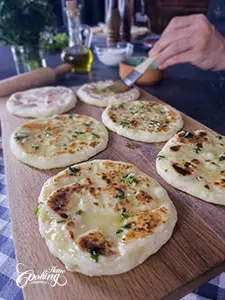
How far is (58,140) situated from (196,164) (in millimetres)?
934

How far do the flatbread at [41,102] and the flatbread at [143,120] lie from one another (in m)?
0.38

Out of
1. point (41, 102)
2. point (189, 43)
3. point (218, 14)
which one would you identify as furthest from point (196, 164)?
point (218, 14)

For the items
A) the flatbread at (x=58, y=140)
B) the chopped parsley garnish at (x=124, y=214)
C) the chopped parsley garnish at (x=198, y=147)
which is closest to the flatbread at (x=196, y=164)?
the chopped parsley garnish at (x=198, y=147)

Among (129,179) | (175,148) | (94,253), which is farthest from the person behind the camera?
(175,148)

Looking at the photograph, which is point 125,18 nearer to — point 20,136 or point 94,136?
point 94,136

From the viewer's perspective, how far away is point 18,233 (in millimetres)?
1396

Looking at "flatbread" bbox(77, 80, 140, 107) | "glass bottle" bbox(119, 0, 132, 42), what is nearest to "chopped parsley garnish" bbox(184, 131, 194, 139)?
"flatbread" bbox(77, 80, 140, 107)

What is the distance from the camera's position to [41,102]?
2.54 m

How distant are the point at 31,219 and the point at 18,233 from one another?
10 cm

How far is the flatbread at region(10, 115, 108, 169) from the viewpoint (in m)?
1.86

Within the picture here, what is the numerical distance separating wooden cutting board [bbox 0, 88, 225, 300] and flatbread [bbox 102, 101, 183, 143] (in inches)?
14.1

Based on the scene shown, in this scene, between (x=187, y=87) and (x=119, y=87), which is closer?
(x=119, y=87)

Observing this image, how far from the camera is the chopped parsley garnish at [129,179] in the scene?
160cm

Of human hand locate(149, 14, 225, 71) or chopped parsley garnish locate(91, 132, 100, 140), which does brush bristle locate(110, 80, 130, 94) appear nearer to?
human hand locate(149, 14, 225, 71)
